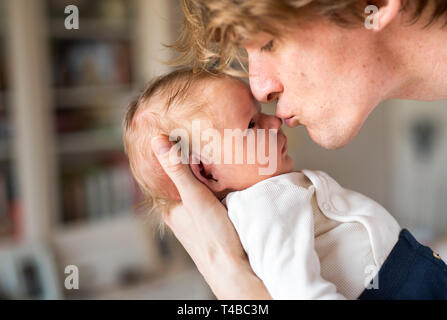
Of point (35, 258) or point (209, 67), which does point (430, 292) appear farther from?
point (35, 258)

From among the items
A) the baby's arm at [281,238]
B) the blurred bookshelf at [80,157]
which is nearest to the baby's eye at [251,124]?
the baby's arm at [281,238]

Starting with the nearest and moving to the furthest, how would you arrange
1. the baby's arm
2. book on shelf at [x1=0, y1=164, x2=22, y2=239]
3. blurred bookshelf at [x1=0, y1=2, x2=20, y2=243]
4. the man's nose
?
1. the baby's arm
2. the man's nose
3. blurred bookshelf at [x1=0, y1=2, x2=20, y2=243]
4. book on shelf at [x1=0, y1=164, x2=22, y2=239]

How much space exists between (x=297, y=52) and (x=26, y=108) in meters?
1.82

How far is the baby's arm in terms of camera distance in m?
0.64

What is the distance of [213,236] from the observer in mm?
754

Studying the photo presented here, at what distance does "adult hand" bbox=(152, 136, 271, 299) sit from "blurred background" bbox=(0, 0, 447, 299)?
1.40m

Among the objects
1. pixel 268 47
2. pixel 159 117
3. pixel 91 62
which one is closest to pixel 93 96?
pixel 91 62

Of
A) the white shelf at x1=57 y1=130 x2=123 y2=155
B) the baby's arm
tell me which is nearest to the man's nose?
the baby's arm

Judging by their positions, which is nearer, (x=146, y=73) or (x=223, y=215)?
(x=223, y=215)

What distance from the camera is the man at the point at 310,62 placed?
0.67 metres

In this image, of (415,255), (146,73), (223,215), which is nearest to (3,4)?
(146,73)

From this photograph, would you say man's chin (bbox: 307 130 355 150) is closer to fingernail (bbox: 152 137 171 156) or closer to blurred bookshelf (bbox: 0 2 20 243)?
fingernail (bbox: 152 137 171 156)

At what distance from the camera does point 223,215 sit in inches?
29.9

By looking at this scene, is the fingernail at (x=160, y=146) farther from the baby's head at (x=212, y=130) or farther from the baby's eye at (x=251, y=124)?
the baby's eye at (x=251, y=124)
